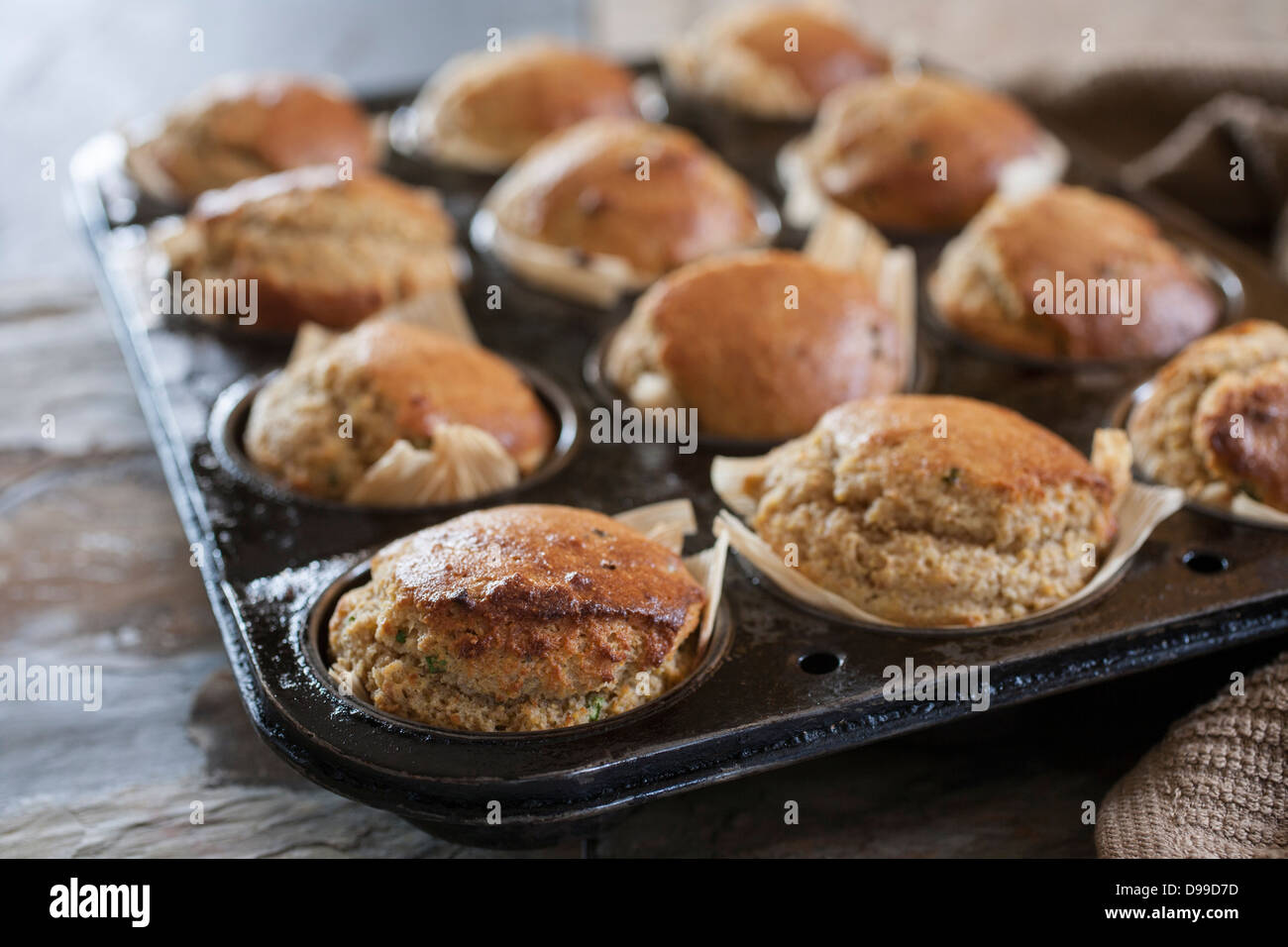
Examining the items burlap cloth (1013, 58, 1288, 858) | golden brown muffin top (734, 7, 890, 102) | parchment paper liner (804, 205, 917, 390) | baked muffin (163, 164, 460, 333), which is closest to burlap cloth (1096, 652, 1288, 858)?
burlap cloth (1013, 58, 1288, 858)

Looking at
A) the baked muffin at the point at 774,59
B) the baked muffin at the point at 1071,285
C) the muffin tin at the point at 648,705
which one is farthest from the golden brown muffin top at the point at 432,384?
the baked muffin at the point at 774,59

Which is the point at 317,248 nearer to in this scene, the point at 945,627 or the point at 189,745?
the point at 189,745

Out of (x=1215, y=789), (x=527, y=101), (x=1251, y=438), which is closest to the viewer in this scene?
(x=1215, y=789)

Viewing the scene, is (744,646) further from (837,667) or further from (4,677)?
(4,677)

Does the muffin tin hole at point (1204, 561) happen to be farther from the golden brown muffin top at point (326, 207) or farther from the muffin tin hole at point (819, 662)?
the golden brown muffin top at point (326, 207)

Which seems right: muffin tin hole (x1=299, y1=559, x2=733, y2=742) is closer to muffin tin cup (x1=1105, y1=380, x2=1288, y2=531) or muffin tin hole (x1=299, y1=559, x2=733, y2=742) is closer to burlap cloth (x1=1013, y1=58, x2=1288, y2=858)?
burlap cloth (x1=1013, y1=58, x2=1288, y2=858)

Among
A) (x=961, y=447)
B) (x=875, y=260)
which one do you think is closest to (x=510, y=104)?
(x=875, y=260)
